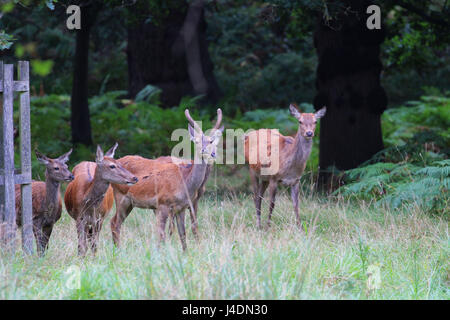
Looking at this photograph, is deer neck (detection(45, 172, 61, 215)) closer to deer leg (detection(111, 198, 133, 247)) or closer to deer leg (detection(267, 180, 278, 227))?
deer leg (detection(111, 198, 133, 247))

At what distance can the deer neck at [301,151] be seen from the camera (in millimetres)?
8251

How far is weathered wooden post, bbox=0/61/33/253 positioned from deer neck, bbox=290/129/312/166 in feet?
11.6

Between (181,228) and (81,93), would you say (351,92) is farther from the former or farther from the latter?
(81,93)

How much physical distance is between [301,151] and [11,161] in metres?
3.73

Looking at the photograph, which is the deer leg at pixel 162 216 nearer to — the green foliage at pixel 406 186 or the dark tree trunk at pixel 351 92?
the green foliage at pixel 406 186

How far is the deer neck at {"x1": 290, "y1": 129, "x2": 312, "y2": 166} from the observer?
27.1 ft

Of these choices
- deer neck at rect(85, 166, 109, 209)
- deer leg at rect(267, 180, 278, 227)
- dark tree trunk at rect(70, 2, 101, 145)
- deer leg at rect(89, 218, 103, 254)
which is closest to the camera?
deer leg at rect(89, 218, 103, 254)

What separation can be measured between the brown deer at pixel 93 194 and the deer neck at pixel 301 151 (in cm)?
256

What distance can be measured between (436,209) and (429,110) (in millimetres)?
7445

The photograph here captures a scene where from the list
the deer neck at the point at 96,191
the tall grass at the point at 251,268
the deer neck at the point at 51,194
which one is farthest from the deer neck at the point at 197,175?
the deer neck at the point at 51,194

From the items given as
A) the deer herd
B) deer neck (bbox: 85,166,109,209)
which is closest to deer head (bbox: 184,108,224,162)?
the deer herd

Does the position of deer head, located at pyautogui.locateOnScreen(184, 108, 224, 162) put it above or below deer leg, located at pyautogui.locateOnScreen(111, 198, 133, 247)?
above

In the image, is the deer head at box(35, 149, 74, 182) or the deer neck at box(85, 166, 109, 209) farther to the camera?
the deer neck at box(85, 166, 109, 209)

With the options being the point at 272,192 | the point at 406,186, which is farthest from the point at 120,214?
the point at 406,186
